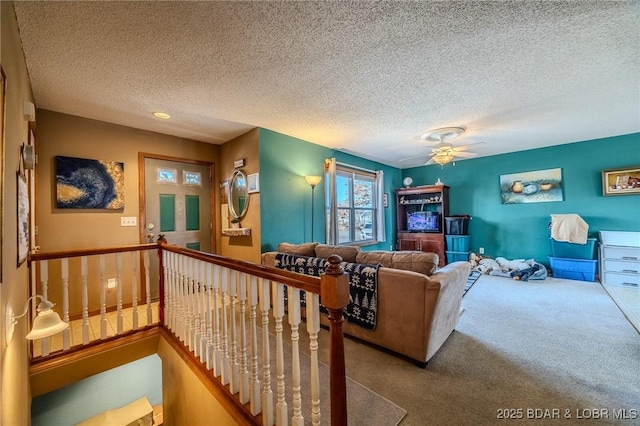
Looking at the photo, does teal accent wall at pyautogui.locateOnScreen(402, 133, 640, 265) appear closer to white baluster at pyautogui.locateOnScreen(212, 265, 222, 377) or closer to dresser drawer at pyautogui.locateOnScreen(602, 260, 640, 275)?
dresser drawer at pyautogui.locateOnScreen(602, 260, 640, 275)

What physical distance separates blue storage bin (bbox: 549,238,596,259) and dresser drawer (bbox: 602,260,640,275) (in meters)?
0.32

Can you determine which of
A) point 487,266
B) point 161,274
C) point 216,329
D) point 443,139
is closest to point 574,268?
point 487,266

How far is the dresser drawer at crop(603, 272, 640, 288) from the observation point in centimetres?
382

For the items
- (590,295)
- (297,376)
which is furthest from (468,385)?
(590,295)

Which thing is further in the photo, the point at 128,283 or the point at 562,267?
the point at 562,267

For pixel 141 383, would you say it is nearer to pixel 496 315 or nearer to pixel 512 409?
pixel 512 409

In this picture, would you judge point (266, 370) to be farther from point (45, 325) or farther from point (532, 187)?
point (532, 187)

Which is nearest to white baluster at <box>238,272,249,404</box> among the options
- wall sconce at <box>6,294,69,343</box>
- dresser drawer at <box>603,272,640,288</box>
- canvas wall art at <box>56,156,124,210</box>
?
wall sconce at <box>6,294,69,343</box>

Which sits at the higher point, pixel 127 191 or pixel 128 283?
pixel 127 191

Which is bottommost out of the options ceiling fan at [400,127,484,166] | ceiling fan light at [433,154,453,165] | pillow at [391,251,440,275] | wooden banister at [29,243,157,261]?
pillow at [391,251,440,275]

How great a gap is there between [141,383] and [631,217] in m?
7.62

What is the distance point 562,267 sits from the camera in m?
4.51

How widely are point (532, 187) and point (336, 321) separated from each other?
19.1ft

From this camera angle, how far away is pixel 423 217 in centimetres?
603
